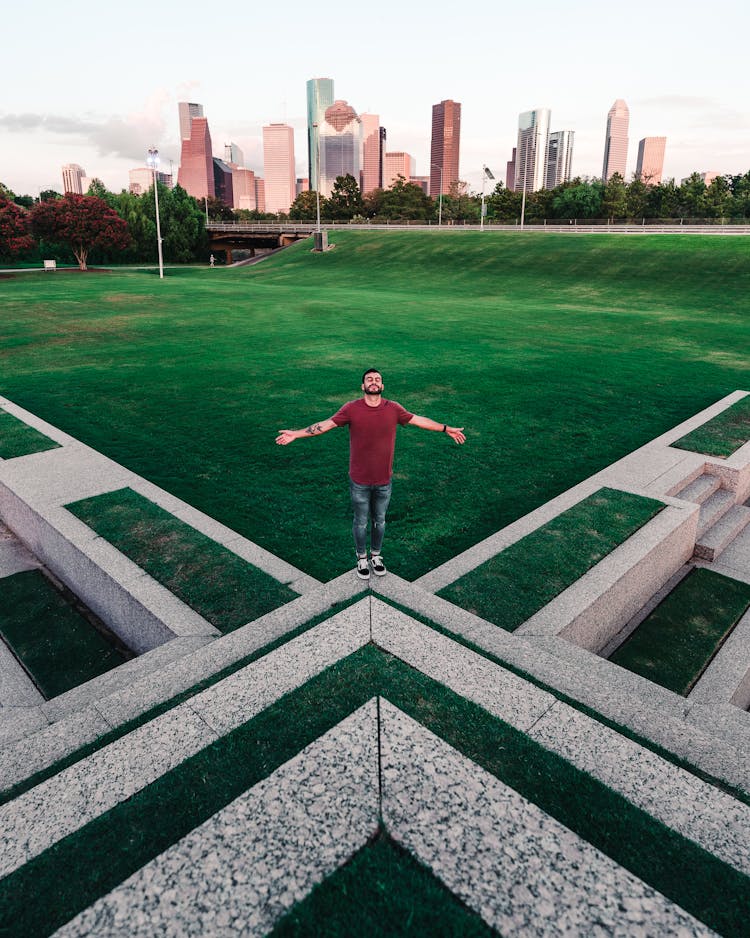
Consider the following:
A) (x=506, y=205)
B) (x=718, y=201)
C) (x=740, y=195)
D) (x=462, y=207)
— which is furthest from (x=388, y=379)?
(x=462, y=207)

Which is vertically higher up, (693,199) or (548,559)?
(693,199)

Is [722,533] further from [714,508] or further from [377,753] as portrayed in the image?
[377,753]

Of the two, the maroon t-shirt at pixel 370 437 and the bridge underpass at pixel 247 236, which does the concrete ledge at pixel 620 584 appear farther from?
the bridge underpass at pixel 247 236

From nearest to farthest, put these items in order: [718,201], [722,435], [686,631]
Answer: [686,631]
[722,435]
[718,201]

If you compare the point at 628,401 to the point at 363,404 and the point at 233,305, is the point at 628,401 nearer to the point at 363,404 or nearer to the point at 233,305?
the point at 363,404

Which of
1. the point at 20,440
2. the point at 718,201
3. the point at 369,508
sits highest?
the point at 718,201

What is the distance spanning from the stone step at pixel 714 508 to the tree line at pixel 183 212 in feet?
173

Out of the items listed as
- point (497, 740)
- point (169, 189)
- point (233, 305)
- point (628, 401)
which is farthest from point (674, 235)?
point (169, 189)

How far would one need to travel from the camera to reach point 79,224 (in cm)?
4903

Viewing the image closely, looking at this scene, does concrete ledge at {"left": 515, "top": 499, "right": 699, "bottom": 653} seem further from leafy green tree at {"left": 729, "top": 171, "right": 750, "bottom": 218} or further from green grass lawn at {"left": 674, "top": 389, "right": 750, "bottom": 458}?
leafy green tree at {"left": 729, "top": 171, "right": 750, "bottom": 218}

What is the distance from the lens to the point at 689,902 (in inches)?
113

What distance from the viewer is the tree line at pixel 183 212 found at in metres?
48.8

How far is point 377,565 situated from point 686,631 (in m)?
3.45

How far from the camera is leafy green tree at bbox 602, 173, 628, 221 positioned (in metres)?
81.7
